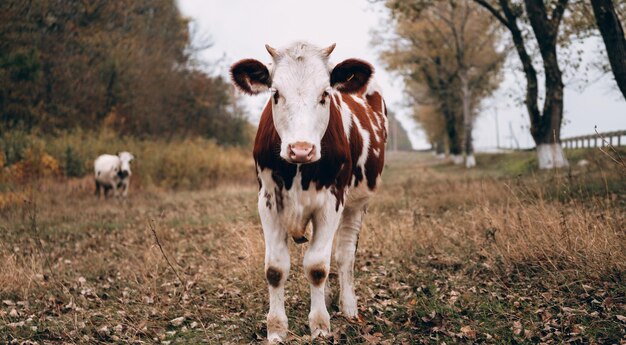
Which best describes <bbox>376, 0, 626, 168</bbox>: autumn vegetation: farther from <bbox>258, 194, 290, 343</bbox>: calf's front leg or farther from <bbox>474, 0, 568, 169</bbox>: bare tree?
<bbox>258, 194, 290, 343</bbox>: calf's front leg

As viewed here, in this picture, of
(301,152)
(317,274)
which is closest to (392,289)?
(317,274)

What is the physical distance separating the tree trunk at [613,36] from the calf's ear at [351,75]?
6690 millimetres

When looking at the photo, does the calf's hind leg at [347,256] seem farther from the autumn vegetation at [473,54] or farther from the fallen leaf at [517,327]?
the autumn vegetation at [473,54]

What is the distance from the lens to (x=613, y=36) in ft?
31.2

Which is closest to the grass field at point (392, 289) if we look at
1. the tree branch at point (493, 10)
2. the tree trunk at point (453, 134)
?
the tree branch at point (493, 10)

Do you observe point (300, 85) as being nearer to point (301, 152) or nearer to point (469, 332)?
point (301, 152)

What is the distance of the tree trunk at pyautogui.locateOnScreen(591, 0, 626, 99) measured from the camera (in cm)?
942

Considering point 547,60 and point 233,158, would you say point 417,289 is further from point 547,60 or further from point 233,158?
point 233,158

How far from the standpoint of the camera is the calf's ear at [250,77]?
182 inches

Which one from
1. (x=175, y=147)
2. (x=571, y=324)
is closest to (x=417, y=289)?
(x=571, y=324)

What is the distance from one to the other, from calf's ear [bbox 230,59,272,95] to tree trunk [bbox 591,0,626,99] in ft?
24.3

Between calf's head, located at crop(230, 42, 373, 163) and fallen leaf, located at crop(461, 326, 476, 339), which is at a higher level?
calf's head, located at crop(230, 42, 373, 163)

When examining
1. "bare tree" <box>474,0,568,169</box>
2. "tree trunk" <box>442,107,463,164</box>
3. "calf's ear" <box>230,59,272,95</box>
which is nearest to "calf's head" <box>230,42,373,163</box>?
"calf's ear" <box>230,59,272,95</box>

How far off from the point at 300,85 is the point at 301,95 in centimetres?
10
